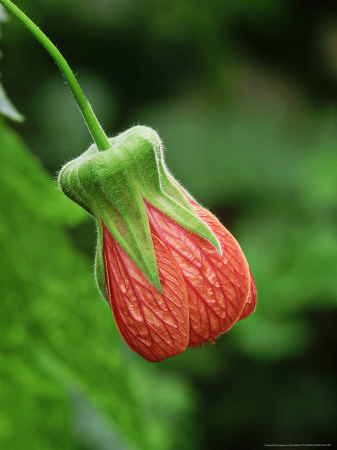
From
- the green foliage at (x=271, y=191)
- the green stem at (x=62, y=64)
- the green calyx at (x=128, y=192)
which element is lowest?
the green foliage at (x=271, y=191)

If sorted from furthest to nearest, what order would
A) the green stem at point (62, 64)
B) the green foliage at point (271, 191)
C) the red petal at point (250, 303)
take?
the green foliage at point (271, 191) < the red petal at point (250, 303) < the green stem at point (62, 64)

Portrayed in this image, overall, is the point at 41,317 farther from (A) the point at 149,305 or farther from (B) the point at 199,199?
(B) the point at 199,199

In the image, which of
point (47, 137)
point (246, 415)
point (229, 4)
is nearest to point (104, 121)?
point (47, 137)

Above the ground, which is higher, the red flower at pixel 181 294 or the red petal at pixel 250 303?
the red flower at pixel 181 294

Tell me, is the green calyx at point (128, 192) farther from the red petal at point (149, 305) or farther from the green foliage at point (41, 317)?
the green foliage at point (41, 317)

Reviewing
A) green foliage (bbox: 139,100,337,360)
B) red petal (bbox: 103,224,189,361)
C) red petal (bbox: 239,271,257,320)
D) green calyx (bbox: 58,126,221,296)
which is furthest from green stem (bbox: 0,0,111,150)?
green foliage (bbox: 139,100,337,360)

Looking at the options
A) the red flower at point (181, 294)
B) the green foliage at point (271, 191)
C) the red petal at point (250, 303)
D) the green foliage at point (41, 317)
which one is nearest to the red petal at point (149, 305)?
the red flower at point (181, 294)

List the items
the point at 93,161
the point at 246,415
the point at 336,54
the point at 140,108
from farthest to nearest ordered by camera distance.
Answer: the point at 336,54 < the point at 140,108 < the point at 246,415 < the point at 93,161

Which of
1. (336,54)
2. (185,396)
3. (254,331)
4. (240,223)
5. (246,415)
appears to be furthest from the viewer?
(336,54)

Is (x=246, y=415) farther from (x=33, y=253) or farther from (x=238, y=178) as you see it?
(x=33, y=253)
